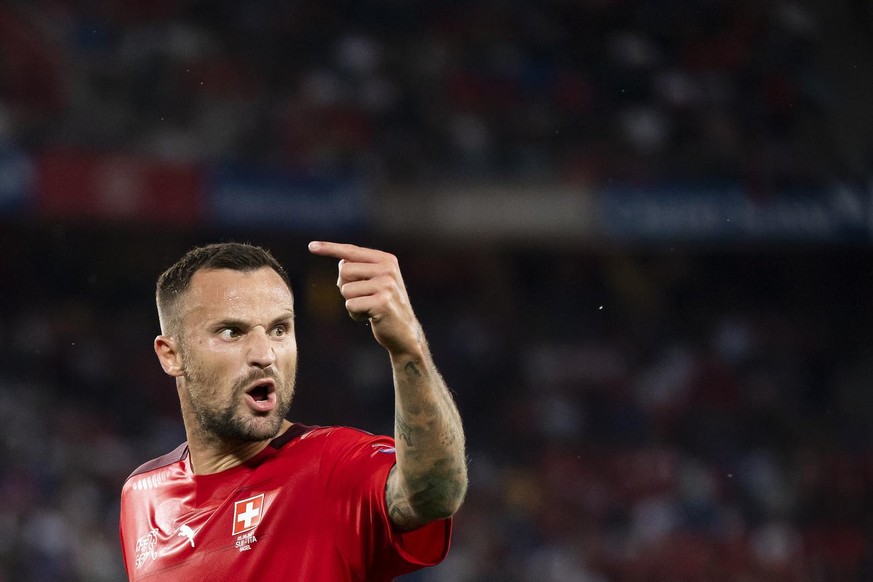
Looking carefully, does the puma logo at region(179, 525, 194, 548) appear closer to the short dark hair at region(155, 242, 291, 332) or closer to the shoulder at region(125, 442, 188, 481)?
the shoulder at region(125, 442, 188, 481)

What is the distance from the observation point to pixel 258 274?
2.43 meters

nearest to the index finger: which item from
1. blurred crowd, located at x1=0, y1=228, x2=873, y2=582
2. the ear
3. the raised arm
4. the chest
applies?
the raised arm

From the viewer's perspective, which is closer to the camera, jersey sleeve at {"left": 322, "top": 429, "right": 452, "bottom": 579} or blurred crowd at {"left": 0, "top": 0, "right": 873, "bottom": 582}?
jersey sleeve at {"left": 322, "top": 429, "right": 452, "bottom": 579}

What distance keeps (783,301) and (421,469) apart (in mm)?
10015

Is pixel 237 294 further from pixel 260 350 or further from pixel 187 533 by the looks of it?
pixel 187 533

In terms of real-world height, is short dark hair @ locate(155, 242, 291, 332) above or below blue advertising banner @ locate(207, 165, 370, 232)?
below

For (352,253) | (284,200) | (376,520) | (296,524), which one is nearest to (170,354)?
(296,524)

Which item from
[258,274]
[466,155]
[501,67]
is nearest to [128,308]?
[466,155]

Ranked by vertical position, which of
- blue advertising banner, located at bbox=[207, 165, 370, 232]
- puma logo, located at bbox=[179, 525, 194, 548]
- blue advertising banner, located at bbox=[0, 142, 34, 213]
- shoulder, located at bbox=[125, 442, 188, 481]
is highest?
blue advertising banner, located at bbox=[0, 142, 34, 213]

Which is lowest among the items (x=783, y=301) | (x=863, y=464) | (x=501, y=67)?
(x=863, y=464)

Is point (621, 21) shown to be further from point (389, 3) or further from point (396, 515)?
point (396, 515)

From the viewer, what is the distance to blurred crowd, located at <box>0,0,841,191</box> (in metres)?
9.85

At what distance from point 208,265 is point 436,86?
862 cm

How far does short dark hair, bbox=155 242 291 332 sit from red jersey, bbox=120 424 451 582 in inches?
14.4
